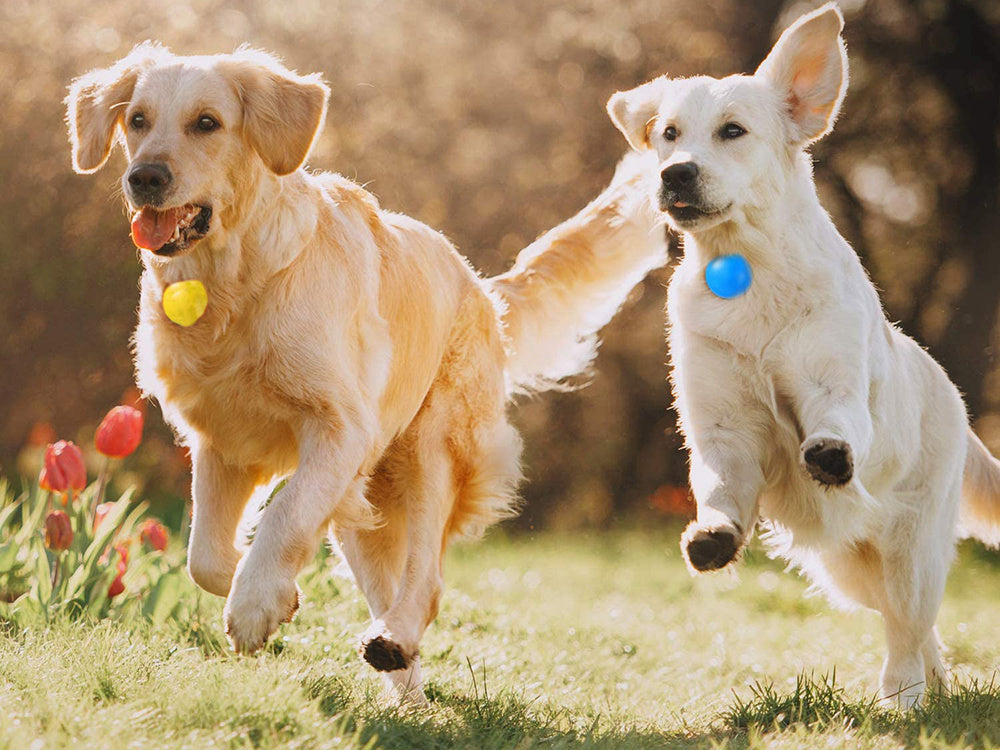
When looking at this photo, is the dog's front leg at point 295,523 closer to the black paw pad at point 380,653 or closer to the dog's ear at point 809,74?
the black paw pad at point 380,653

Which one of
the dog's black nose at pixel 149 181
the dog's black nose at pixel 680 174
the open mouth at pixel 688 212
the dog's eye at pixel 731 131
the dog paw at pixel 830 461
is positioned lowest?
the dog paw at pixel 830 461

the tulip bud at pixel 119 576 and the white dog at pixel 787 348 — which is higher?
the white dog at pixel 787 348

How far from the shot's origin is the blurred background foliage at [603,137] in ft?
37.1

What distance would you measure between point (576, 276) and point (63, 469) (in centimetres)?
230

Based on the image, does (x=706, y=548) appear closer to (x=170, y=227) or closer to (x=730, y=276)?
(x=730, y=276)

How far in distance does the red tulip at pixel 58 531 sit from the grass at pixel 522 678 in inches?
16.4

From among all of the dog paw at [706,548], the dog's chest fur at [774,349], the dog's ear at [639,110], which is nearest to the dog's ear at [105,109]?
the dog's ear at [639,110]

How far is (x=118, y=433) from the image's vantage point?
14.8 ft

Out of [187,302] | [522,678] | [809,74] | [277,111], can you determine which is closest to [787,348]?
[809,74]

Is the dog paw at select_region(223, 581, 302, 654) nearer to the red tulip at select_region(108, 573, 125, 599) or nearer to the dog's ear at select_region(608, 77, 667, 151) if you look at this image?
the red tulip at select_region(108, 573, 125, 599)

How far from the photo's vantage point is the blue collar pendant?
390 centimetres

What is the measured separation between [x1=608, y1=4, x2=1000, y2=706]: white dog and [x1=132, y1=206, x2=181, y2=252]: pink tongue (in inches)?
60.6

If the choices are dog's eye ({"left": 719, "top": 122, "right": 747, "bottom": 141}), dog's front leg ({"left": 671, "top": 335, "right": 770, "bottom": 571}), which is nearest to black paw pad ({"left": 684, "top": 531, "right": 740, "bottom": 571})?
dog's front leg ({"left": 671, "top": 335, "right": 770, "bottom": 571})

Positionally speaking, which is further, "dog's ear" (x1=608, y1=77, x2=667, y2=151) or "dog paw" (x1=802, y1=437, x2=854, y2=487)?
"dog's ear" (x1=608, y1=77, x2=667, y2=151)
